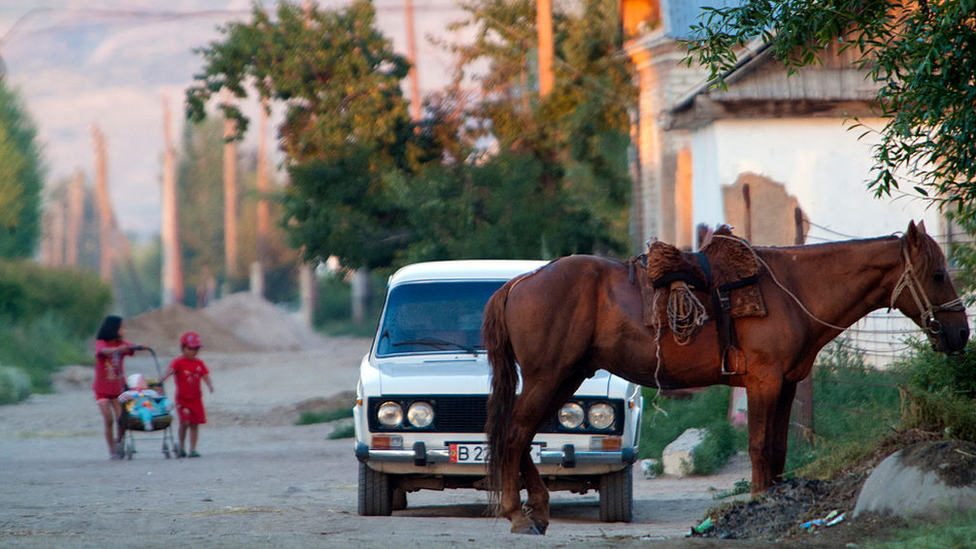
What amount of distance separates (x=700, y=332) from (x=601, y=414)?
1.73m

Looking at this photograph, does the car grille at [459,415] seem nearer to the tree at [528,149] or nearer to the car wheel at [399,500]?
the car wheel at [399,500]

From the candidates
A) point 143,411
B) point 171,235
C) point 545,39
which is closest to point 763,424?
point 143,411

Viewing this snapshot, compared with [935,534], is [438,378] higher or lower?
higher

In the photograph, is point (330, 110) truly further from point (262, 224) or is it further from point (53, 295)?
point (262, 224)

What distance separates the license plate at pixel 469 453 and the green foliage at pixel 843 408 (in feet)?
7.50

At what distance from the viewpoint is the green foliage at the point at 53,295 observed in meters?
35.6

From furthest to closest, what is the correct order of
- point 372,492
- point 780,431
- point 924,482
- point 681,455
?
point 681,455 < point 372,492 < point 780,431 < point 924,482

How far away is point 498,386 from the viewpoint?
308 inches

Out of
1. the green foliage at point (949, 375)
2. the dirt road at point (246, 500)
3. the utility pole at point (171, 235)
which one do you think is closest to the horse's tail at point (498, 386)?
the dirt road at point (246, 500)

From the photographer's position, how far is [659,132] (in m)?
24.2

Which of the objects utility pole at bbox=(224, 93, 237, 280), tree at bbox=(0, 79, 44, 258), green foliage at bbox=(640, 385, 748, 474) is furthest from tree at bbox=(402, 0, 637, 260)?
utility pole at bbox=(224, 93, 237, 280)

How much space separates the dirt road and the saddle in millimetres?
1240

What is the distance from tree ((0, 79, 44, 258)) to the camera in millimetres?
45469

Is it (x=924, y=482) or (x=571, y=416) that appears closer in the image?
(x=924, y=482)
